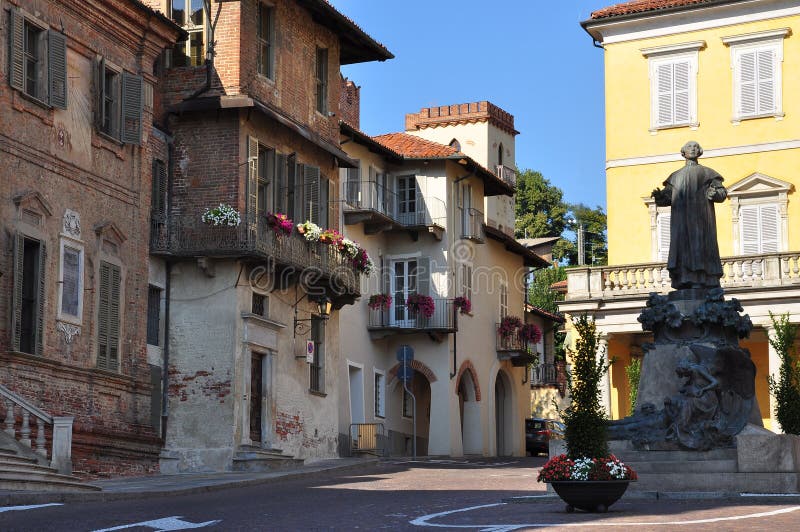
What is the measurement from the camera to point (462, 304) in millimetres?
47000

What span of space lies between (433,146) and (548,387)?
78.7ft

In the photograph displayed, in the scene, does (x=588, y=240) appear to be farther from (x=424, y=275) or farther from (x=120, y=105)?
(x=120, y=105)

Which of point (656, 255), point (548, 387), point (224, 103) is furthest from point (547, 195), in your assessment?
point (224, 103)

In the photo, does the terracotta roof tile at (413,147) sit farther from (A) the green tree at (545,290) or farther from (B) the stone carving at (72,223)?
(A) the green tree at (545,290)

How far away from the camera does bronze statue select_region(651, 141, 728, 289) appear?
77.6ft

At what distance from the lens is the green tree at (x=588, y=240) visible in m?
88.8

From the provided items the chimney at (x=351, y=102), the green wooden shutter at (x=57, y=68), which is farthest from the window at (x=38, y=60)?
the chimney at (x=351, y=102)

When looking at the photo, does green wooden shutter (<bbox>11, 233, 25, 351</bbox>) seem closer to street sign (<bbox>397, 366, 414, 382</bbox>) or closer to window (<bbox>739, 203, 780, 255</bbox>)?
street sign (<bbox>397, 366, 414, 382</bbox>)

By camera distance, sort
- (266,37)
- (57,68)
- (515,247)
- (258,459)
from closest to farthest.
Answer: (57,68)
(258,459)
(266,37)
(515,247)

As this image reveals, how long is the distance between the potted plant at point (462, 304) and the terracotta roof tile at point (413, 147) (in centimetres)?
459

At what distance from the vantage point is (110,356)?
28.8m

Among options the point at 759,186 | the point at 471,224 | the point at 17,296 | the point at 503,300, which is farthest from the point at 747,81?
the point at 17,296

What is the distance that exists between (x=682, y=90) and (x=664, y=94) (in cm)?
52

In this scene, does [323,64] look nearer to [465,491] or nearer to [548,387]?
[465,491]
